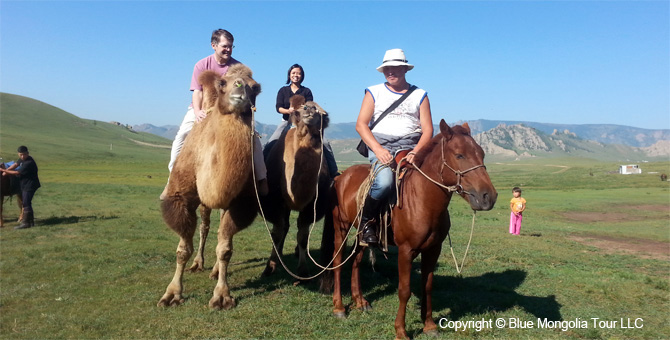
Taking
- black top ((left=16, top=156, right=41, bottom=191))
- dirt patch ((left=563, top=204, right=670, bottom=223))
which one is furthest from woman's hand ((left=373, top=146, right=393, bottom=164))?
dirt patch ((left=563, top=204, right=670, bottom=223))

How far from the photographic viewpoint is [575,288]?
26.3 ft

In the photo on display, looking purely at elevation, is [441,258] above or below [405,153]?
below

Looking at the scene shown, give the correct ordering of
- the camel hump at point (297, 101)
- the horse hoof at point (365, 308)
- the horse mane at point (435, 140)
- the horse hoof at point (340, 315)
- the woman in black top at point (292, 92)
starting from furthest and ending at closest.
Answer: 1. the woman in black top at point (292, 92)
2. the camel hump at point (297, 101)
3. the horse hoof at point (365, 308)
4. the horse hoof at point (340, 315)
5. the horse mane at point (435, 140)

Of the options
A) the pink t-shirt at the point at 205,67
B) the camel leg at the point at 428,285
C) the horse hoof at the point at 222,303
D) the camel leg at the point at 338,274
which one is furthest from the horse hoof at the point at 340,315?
the pink t-shirt at the point at 205,67

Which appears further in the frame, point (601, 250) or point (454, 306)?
point (601, 250)

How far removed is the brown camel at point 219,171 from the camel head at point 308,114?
3.19 ft

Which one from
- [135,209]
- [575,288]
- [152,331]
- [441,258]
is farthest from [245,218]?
[135,209]

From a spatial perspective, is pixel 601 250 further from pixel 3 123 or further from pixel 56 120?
pixel 56 120

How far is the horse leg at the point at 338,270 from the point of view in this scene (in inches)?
248

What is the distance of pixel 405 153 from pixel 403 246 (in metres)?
1.27

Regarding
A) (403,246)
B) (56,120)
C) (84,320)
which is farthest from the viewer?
(56,120)

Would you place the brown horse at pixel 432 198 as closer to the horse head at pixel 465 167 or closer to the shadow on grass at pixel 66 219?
the horse head at pixel 465 167

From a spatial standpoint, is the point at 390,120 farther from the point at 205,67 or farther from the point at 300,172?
the point at 205,67

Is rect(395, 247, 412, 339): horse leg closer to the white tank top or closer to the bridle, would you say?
the bridle
